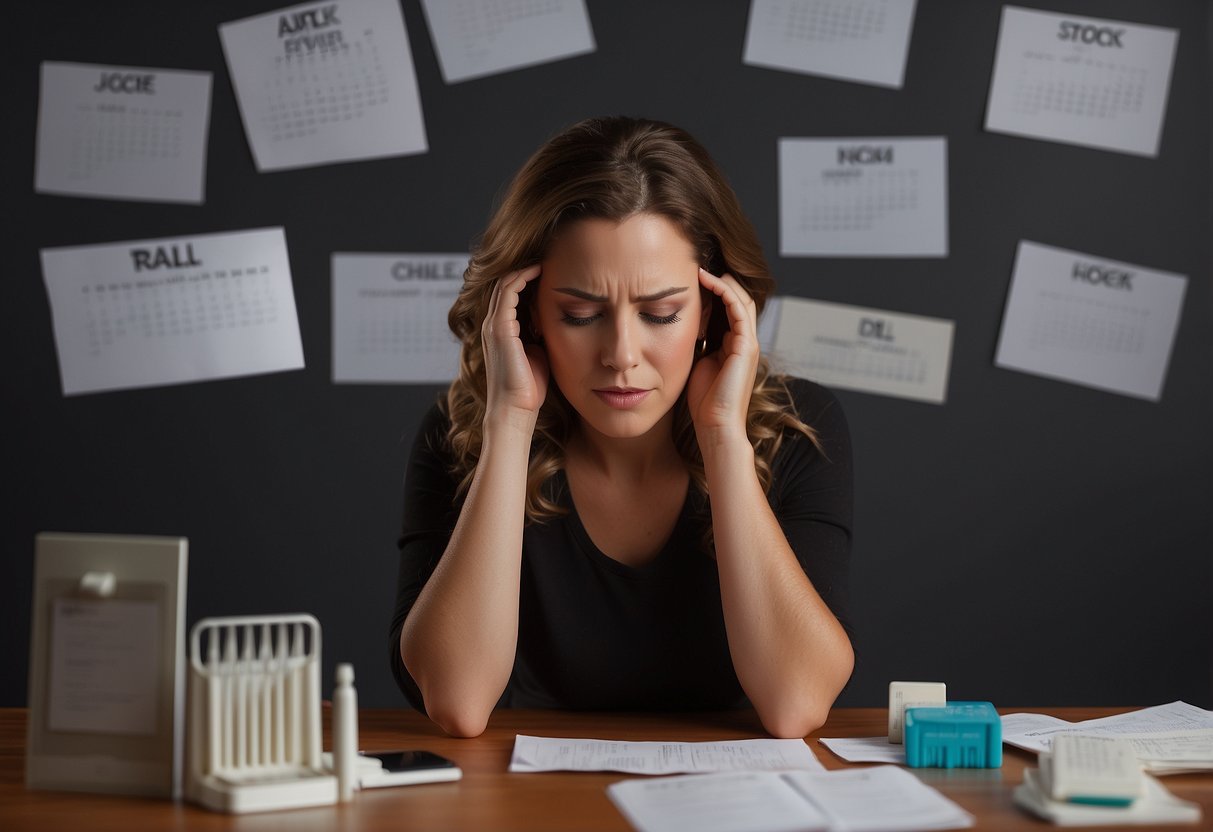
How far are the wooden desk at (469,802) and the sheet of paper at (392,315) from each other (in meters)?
1.15

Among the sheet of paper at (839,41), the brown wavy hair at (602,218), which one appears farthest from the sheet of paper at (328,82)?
the brown wavy hair at (602,218)

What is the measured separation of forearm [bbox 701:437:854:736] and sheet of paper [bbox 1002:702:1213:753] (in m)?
0.20

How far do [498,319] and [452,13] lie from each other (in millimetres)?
1064

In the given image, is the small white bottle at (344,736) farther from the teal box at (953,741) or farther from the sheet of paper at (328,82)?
the sheet of paper at (328,82)

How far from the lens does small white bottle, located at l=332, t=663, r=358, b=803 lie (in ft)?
3.22

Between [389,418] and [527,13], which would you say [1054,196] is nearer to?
Answer: [527,13]

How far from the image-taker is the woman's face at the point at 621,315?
4.63 ft

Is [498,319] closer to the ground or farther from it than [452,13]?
closer to the ground

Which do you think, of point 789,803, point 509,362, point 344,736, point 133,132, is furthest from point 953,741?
point 133,132

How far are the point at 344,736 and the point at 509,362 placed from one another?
2.02 feet

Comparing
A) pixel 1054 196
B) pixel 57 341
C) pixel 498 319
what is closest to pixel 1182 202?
pixel 1054 196

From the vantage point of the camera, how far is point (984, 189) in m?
2.38

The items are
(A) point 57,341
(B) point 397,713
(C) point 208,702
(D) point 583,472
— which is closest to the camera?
(C) point 208,702

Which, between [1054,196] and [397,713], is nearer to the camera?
[397,713]
